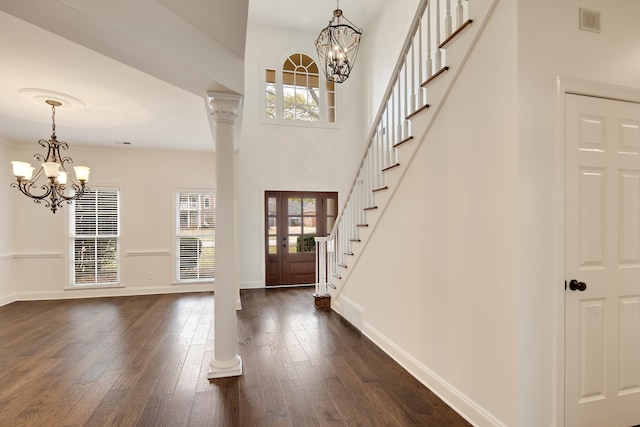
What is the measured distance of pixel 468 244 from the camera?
2172mm

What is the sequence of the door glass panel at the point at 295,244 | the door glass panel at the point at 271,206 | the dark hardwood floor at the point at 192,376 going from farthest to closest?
the door glass panel at the point at 295,244
the door glass panel at the point at 271,206
the dark hardwood floor at the point at 192,376

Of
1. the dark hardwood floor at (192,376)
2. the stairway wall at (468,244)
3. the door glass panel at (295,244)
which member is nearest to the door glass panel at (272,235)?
the door glass panel at (295,244)

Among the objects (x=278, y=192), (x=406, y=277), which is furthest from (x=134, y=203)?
(x=406, y=277)

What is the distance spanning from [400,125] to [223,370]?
2.78 m

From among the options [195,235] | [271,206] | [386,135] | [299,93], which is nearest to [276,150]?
[271,206]

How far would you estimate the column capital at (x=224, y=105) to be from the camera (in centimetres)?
280

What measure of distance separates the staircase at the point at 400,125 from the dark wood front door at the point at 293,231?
1575 mm

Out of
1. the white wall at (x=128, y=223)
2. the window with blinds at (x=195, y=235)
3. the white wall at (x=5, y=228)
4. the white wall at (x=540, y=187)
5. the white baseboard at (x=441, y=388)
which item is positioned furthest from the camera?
the window with blinds at (x=195, y=235)

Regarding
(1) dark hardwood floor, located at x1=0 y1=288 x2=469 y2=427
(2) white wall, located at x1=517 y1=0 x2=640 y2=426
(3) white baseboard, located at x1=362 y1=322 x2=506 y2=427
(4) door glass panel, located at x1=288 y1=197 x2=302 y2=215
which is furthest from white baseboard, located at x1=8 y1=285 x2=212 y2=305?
(2) white wall, located at x1=517 y1=0 x2=640 y2=426

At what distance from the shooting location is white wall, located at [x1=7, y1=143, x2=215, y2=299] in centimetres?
549

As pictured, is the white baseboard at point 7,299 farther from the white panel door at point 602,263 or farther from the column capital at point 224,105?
the white panel door at point 602,263

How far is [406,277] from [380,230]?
65 centimetres

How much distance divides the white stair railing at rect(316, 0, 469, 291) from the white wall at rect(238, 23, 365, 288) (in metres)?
2.06

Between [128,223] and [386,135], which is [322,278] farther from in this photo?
[128,223]
